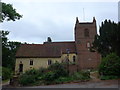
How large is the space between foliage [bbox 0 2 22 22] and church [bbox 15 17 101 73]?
21351 millimetres

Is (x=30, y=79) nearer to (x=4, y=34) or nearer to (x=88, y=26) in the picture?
(x=4, y=34)

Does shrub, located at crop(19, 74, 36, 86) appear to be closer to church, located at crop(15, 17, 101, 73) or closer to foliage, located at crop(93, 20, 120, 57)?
foliage, located at crop(93, 20, 120, 57)

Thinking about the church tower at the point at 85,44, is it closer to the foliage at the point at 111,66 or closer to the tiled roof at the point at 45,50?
the tiled roof at the point at 45,50

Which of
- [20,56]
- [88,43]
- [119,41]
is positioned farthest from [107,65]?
[20,56]

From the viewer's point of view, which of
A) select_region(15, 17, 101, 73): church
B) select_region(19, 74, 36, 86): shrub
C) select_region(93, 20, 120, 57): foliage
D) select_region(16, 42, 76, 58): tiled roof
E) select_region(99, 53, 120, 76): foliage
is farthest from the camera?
select_region(16, 42, 76, 58): tiled roof

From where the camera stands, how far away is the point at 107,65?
2358 cm

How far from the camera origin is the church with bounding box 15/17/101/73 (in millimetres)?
45500

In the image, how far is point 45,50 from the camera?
47438 mm

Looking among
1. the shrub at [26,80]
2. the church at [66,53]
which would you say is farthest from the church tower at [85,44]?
the shrub at [26,80]

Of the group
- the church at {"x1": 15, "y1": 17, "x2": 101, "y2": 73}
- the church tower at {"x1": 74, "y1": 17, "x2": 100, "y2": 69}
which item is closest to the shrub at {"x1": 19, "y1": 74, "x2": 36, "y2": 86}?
the church at {"x1": 15, "y1": 17, "x2": 101, "y2": 73}

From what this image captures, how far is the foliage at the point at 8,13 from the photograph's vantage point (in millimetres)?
23984

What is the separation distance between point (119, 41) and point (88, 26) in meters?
24.1

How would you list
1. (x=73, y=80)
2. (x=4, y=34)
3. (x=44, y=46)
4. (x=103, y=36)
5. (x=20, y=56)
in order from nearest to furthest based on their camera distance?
1. (x=73, y=80)
2. (x=4, y=34)
3. (x=103, y=36)
4. (x=20, y=56)
5. (x=44, y=46)

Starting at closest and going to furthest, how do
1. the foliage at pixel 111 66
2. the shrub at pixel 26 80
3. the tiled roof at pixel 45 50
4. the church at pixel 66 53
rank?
the shrub at pixel 26 80
the foliage at pixel 111 66
the church at pixel 66 53
the tiled roof at pixel 45 50
